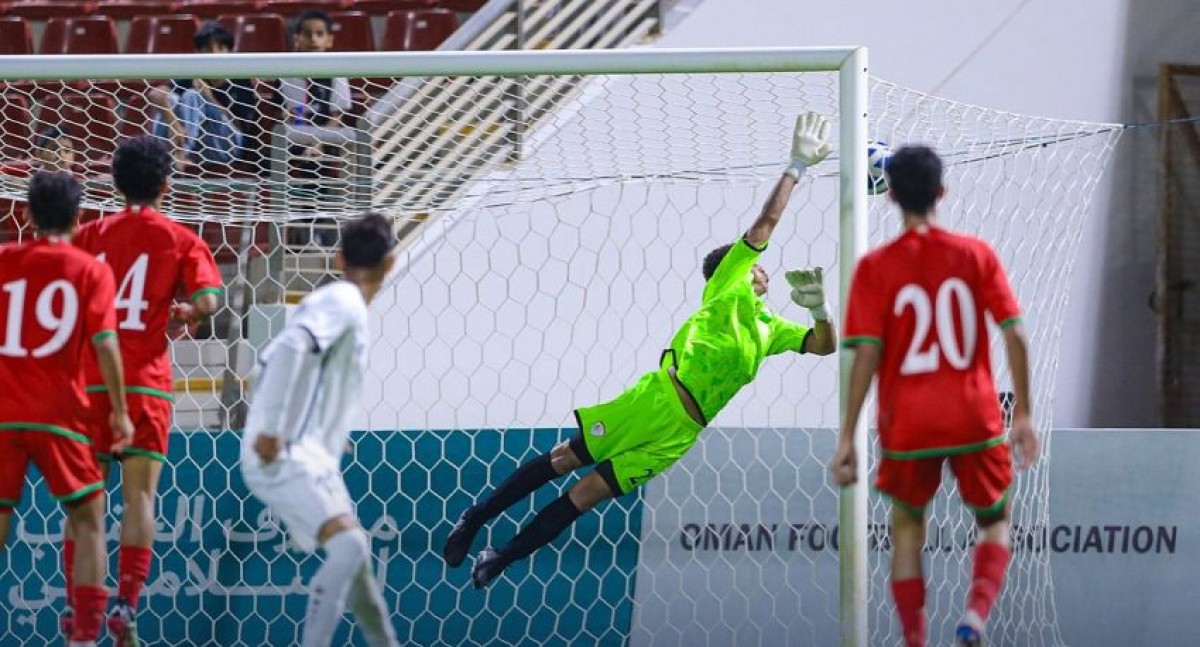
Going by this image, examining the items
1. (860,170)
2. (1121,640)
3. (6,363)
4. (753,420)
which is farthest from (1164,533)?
(6,363)

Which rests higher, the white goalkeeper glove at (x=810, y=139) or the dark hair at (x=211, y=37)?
the dark hair at (x=211, y=37)

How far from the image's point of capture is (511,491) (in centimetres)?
591

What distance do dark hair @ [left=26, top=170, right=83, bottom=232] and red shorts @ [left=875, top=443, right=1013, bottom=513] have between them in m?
2.23

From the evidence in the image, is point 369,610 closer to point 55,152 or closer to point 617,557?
point 617,557

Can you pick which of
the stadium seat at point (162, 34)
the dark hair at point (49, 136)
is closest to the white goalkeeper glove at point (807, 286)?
the dark hair at point (49, 136)

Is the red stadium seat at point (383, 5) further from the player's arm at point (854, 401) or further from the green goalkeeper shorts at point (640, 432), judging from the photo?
the player's arm at point (854, 401)

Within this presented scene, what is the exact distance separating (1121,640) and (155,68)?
387 cm

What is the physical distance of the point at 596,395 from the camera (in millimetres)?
6980

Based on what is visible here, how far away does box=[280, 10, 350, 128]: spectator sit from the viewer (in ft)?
23.5

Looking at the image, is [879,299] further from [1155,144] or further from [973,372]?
[1155,144]

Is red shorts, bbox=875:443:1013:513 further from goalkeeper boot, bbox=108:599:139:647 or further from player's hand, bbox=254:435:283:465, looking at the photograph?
goalkeeper boot, bbox=108:599:139:647

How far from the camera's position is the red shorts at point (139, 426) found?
4875mm

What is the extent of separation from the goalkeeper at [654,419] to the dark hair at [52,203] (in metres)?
1.87

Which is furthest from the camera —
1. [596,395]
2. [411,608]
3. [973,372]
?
[596,395]
